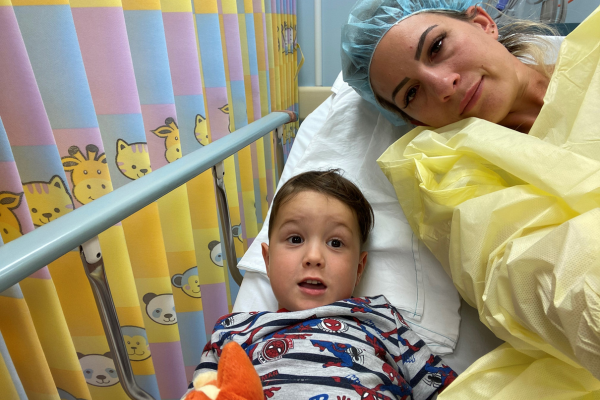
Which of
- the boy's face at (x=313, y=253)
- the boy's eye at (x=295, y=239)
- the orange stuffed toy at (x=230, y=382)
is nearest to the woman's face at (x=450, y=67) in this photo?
the boy's face at (x=313, y=253)

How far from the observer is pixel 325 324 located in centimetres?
89

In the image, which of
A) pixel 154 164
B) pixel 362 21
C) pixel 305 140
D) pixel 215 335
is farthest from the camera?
pixel 305 140

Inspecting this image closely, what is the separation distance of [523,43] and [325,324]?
41.1 inches

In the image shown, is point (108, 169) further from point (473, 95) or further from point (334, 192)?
point (473, 95)

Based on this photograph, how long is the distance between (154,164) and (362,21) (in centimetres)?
74

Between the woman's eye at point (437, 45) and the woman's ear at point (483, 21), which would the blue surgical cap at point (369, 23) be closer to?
the woman's ear at point (483, 21)

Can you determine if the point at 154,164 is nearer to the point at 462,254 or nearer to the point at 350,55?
the point at 350,55

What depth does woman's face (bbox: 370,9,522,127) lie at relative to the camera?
3.37 ft

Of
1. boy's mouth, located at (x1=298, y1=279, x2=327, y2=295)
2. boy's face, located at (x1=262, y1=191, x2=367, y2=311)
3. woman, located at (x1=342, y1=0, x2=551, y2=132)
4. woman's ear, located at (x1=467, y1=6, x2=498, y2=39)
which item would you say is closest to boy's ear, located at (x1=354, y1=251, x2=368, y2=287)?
boy's face, located at (x1=262, y1=191, x2=367, y2=311)

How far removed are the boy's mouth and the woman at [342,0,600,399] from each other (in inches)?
11.4

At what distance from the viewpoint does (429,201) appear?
893 mm

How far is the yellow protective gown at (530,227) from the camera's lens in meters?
0.57

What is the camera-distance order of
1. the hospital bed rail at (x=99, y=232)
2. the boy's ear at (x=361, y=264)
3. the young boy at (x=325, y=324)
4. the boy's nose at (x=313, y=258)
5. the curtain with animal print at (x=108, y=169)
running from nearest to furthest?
1. the hospital bed rail at (x=99, y=232)
2. the curtain with animal print at (x=108, y=169)
3. the young boy at (x=325, y=324)
4. the boy's nose at (x=313, y=258)
5. the boy's ear at (x=361, y=264)

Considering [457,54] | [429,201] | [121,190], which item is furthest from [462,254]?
[121,190]
